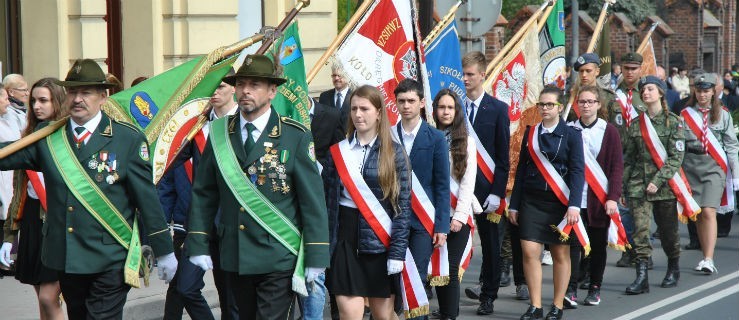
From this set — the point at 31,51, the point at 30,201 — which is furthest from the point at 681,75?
the point at 30,201

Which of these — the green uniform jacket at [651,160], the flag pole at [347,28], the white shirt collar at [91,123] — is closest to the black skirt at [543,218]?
the flag pole at [347,28]

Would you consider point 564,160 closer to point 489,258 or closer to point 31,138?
point 489,258

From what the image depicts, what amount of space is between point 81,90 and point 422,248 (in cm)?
230

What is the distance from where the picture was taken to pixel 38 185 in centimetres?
753

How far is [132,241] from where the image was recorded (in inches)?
256

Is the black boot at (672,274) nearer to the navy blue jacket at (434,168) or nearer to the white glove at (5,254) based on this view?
the navy blue jacket at (434,168)

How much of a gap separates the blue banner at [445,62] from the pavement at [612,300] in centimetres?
168

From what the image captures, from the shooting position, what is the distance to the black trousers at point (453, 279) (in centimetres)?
864

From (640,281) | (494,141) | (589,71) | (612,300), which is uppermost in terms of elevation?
(589,71)

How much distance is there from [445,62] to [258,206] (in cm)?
421

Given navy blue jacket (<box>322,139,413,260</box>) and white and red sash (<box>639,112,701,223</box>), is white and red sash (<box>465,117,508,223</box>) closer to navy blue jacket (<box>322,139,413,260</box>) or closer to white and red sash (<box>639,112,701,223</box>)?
white and red sash (<box>639,112,701,223</box>)

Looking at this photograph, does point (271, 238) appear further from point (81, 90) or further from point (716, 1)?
point (716, 1)

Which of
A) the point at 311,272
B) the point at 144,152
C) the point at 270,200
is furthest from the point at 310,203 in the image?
the point at 144,152

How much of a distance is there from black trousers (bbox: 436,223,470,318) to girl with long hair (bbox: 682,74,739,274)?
418cm
